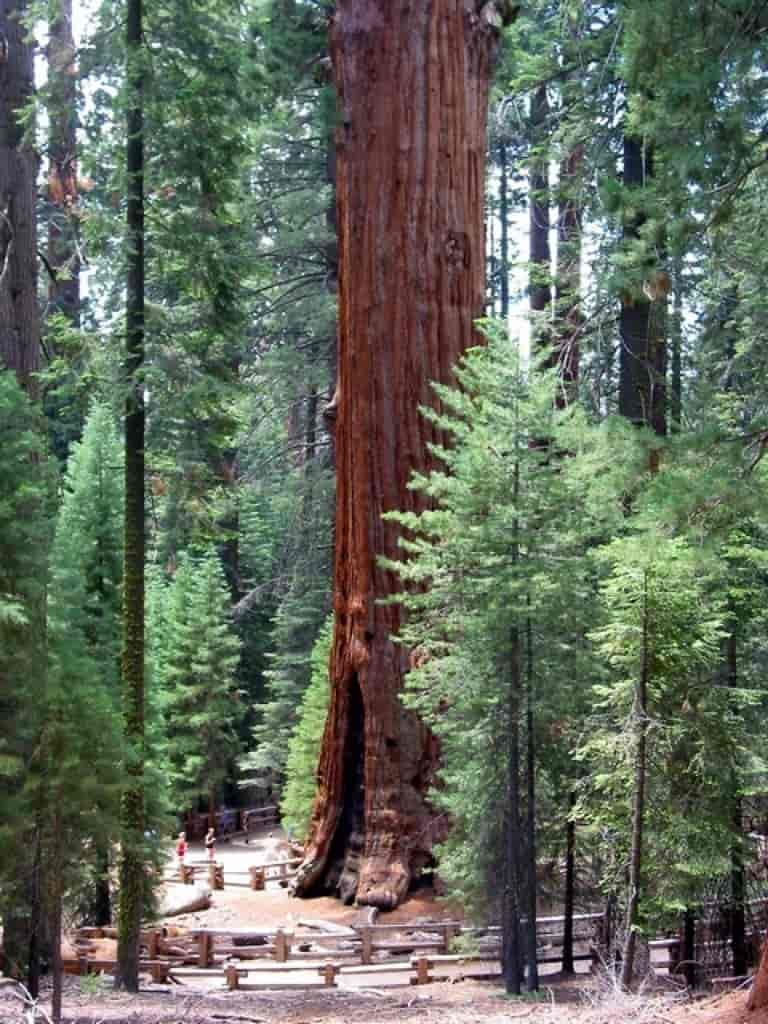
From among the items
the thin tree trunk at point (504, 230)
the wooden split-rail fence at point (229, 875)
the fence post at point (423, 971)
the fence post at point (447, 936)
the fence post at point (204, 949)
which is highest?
the thin tree trunk at point (504, 230)

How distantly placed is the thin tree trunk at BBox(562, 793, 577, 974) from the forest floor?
0.20 metres

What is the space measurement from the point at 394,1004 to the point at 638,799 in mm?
3265

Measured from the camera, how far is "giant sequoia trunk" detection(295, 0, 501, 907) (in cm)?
1488

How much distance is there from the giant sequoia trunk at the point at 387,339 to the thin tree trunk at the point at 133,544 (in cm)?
348

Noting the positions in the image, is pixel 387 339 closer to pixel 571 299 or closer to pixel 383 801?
pixel 571 299

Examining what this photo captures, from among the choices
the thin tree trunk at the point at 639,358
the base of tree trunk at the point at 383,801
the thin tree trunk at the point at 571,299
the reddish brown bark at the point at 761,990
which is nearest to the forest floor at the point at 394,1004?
the reddish brown bark at the point at 761,990

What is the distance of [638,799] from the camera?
9539 millimetres

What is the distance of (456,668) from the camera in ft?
35.5

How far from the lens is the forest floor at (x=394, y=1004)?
23.9ft

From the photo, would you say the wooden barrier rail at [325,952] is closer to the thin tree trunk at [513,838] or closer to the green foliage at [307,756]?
the thin tree trunk at [513,838]

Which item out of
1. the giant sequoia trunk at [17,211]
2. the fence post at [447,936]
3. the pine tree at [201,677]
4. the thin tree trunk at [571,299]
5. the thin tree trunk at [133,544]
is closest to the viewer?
the thin tree trunk at [133,544]

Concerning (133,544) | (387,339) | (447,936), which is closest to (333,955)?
(447,936)

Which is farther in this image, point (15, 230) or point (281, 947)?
point (281, 947)

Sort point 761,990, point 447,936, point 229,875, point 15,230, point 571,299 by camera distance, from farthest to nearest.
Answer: point 229,875 → point 571,299 → point 447,936 → point 15,230 → point 761,990
